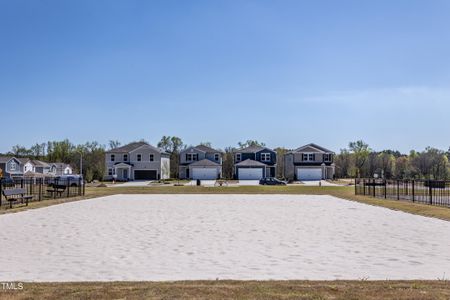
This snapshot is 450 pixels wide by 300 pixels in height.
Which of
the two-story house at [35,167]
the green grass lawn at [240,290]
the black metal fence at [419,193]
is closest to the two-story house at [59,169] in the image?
the two-story house at [35,167]

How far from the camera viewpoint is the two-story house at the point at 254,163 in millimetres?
76625

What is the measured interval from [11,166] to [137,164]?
27355 mm

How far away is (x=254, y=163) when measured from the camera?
76875mm

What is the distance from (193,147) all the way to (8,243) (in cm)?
6930

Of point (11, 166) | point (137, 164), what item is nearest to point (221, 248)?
point (137, 164)

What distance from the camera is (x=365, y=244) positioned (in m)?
11.5

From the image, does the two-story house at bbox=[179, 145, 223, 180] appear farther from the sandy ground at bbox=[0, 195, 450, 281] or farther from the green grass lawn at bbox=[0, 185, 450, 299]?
the green grass lawn at bbox=[0, 185, 450, 299]

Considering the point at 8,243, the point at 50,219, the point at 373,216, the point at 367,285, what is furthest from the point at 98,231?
the point at 373,216

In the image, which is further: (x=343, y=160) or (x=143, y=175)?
(x=343, y=160)

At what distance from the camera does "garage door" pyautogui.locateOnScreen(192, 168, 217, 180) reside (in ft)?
252

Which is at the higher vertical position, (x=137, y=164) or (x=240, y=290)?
(x=137, y=164)

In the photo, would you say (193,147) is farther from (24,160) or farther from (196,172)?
(24,160)

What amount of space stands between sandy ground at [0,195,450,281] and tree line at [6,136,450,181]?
223 ft

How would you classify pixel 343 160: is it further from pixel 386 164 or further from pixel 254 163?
pixel 254 163
